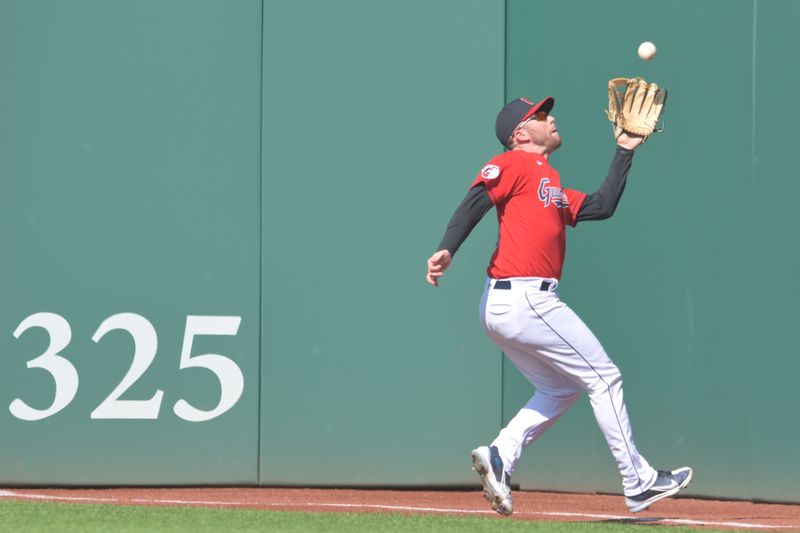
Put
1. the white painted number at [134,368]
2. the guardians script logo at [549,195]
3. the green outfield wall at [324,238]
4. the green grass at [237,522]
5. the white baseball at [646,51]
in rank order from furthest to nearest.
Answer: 1. the white painted number at [134,368]
2. the green outfield wall at [324,238]
3. the white baseball at [646,51]
4. the guardians script logo at [549,195]
5. the green grass at [237,522]

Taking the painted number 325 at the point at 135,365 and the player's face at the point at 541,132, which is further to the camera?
the painted number 325 at the point at 135,365

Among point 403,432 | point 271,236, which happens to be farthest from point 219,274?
point 403,432

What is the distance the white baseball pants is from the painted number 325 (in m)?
2.01

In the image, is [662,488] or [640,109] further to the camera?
[640,109]

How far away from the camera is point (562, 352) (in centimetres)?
566

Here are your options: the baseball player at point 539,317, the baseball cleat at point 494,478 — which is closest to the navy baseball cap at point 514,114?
the baseball player at point 539,317

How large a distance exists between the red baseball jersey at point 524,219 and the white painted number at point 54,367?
256 centimetres

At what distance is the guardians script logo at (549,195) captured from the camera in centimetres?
580

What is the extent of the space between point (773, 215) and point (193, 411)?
3176 mm

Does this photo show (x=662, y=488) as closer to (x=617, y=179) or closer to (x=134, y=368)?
(x=617, y=179)

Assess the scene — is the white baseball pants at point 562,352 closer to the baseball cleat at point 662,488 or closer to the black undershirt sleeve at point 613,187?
the baseball cleat at point 662,488

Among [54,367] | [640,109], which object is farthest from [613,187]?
[54,367]

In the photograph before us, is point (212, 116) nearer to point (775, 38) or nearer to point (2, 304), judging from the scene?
point (2, 304)

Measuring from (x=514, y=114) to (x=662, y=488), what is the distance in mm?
1755
